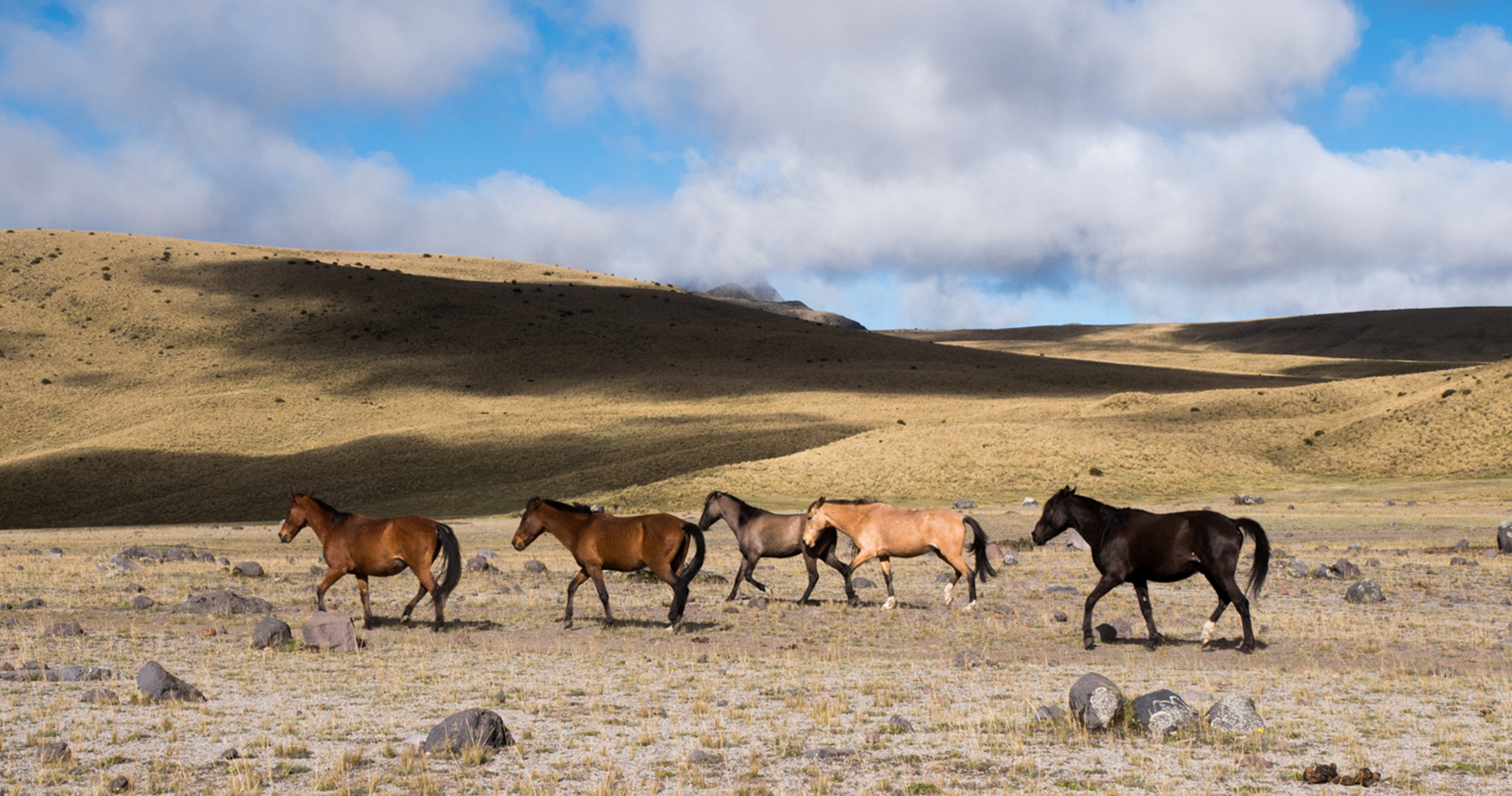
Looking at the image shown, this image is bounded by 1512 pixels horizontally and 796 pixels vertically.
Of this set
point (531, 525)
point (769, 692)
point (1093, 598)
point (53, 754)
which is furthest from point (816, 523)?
point (53, 754)

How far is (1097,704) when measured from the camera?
1055cm

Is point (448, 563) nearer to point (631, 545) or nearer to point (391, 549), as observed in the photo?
point (391, 549)

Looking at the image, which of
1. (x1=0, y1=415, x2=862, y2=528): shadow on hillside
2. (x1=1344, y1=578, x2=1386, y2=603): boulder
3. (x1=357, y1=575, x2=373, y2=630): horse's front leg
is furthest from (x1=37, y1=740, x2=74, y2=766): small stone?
(x1=0, y1=415, x2=862, y2=528): shadow on hillside

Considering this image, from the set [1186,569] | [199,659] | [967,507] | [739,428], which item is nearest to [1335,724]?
[1186,569]

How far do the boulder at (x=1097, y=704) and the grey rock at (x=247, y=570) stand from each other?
69.0 feet

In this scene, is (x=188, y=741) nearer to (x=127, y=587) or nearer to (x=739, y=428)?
(x=127, y=587)

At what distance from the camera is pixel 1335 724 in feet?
35.8

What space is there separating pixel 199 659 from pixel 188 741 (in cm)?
488

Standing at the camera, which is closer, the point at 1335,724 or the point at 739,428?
the point at 1335,724

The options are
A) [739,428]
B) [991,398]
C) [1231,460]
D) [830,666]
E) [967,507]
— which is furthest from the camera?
[991,398]

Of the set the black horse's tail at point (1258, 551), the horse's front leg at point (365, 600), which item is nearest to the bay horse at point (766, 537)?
the horse's front leg at point (365, 600)

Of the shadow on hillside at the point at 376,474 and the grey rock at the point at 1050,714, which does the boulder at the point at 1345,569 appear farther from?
the shadow on hillside at the point at 376,474

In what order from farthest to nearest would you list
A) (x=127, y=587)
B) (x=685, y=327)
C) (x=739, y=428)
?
1. (x=685, y=327)
2. (x=739, y=428)
3. (x=127, y=587)

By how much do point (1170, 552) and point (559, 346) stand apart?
9313 centimetres
